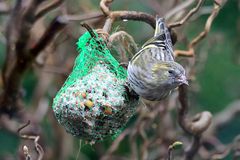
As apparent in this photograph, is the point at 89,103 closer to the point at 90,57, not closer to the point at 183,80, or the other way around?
the point at 90,57

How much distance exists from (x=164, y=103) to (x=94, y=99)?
211 cm

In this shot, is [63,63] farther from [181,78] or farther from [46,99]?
[181,78]

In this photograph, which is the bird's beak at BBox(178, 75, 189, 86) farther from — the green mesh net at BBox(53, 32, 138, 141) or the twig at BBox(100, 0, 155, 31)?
the twig at BBox(100, 0, 155, 31)

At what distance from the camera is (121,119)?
3367mm

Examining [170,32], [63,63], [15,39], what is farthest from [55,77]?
[170,32]

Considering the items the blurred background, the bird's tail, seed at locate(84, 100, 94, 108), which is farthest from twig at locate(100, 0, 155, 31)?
the blurred background

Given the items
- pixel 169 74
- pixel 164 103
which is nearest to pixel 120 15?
pixel 169 74

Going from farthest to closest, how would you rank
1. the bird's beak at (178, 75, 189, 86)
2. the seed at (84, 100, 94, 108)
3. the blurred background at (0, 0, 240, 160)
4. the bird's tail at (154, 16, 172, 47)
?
the blurred background at (0, 0, 240, 160), the bird's tail at (154, 16, 172, 47), the bird's beak at (178, 75, 189, 86), the seed at (84, 100, 94, 108)

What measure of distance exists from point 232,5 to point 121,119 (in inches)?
147

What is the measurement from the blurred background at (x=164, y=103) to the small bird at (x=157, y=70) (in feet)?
5.52

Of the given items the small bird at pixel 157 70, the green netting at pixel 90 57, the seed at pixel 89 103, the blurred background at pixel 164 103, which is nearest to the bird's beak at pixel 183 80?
the small bird at pixel 157 70

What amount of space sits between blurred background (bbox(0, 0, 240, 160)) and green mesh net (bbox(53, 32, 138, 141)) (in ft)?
5.46

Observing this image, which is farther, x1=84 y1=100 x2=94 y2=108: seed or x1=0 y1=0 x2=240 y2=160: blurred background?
x1=0 y1=0 x2=240 y2=160: blurred background

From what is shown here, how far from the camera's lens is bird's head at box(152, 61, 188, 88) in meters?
3.38
